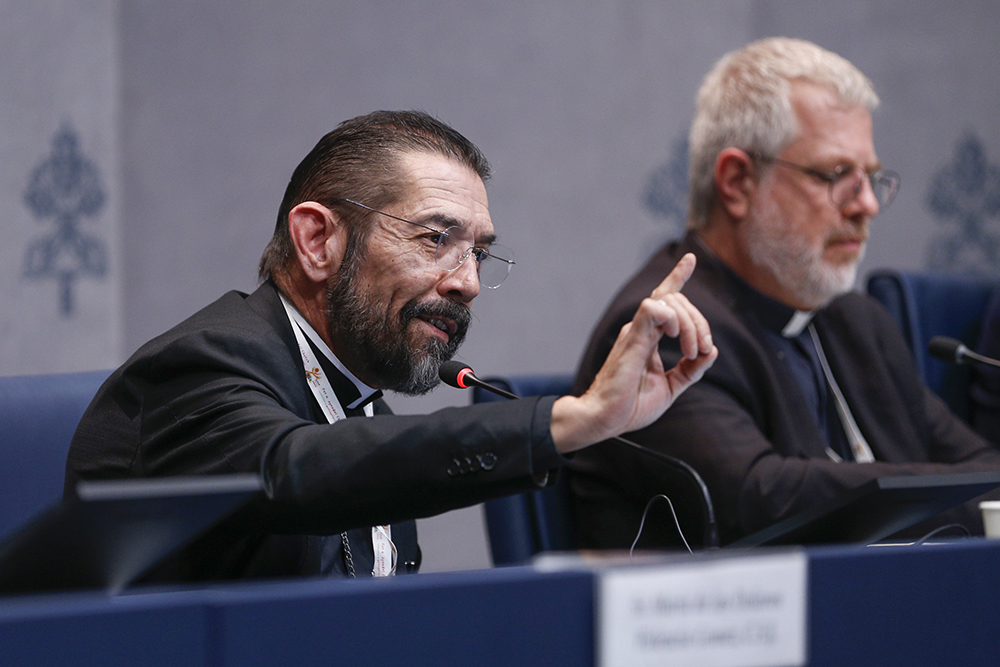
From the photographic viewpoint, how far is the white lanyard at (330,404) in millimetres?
1354

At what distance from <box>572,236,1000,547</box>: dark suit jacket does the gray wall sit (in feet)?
2.75

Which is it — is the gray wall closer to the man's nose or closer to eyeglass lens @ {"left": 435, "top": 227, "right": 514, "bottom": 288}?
eyeglass lens @ {"left": 435, "top": 227, "right": 514, "bottom": 288}

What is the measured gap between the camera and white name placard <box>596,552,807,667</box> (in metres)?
0.60

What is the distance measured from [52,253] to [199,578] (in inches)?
55.9

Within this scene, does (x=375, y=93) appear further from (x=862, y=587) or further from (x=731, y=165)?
(x=862, y=587)

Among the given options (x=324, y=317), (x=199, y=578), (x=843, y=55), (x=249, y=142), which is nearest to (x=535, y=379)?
(x=324, y=317)

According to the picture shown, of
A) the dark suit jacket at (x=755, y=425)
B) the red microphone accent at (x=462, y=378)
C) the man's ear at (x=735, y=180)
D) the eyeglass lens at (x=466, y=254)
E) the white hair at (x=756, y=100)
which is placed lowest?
the dark suit jacket at (x=755, y=425)

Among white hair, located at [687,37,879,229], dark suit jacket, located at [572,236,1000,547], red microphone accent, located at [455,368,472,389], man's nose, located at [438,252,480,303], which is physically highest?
white hair, located at [687,37,879,229]

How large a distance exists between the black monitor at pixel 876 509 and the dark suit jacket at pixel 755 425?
0.57 m

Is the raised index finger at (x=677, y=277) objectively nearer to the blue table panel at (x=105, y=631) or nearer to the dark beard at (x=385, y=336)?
the dark beard at (x=385, y=336)

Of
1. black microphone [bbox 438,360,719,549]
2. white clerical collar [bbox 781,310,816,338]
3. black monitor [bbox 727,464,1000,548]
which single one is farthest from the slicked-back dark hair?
white clerical collar [bbox 781,310,816,338]

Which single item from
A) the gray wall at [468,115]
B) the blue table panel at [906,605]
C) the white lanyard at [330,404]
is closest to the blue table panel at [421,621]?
the blue table panel at [906,605]

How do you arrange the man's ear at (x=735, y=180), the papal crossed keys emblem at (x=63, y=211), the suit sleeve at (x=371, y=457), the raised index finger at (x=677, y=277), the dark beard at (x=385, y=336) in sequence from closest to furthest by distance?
the suit sleeve at (x=371, y=457), the raised index finger at (x=677, y=277), the dark beard at (x=385, y=336), the man's ear at (x=735, y=180), the papal crossed keys emblem at (x=63, y=211)

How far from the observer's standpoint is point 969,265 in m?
3.40
